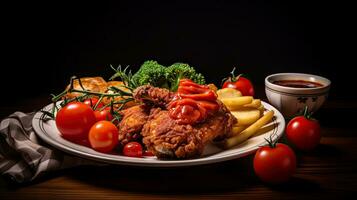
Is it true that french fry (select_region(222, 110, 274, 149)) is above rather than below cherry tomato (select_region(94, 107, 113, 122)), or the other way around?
below

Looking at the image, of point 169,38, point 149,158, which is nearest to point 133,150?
point 149,158

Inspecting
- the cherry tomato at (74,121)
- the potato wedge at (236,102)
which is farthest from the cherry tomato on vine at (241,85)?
the cherry tomato at (74,121)

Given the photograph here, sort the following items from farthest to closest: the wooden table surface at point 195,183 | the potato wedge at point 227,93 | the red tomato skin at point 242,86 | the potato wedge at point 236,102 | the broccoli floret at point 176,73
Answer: the red tomato skin at point 242,86 < the broccoli floret at point 176,73 < the potato wedge at point 227,93 < the potato wedge at point 236,102 < the wooden table surface at point 195,183

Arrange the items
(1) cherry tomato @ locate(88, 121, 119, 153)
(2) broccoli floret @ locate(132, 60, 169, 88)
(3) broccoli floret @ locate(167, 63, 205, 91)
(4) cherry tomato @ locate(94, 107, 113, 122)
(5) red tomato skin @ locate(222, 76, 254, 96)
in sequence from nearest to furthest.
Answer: (1) cherry tomato @ locate(88, 121, 119, 153) → (4) cherry tomato @ locate(94, 107, 113, 122) → (2) broccoli floret @ locate(132, 60, 169, 88) → (3) broccoli floret @ locate(167, 63, 205, 91) → (5) red tomato skin @ locate(222, 76, 254, 96)

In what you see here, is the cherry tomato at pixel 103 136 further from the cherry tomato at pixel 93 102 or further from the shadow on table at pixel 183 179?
the cherry tomato at pixel 93 102

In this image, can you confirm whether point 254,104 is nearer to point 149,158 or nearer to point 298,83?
point 298,83

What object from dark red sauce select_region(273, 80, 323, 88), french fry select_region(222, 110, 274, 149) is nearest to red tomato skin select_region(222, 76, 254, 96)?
dark red sauce select_region(273, 80, 323, 88)

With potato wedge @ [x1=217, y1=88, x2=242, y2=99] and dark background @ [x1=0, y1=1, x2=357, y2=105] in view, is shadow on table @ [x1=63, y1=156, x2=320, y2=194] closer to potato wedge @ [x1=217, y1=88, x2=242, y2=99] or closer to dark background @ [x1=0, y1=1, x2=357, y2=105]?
potato wedge @ [x1=217, y1=88, x2=242, y2=99]
